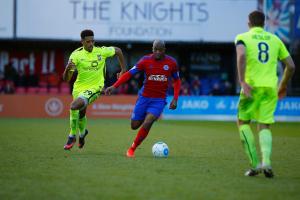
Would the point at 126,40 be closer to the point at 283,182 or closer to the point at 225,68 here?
the point at 225,68

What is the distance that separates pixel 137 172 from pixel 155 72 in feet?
9.85

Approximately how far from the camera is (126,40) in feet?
107

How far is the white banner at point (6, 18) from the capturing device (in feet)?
105

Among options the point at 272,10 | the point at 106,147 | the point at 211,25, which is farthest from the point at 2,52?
the point at 106,147

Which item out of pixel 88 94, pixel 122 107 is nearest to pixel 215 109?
pixel 122 107

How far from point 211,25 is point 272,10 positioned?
2.96 m

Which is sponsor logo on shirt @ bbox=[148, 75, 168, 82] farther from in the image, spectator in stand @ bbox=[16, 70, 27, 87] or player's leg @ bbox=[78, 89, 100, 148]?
spectator in stand @ bbox=[16, 70, 27, 87]

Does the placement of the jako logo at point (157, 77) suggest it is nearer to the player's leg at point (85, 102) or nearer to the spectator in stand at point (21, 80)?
the player's leg at point (85, 102)

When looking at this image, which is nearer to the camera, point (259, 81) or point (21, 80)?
point (259, 81)

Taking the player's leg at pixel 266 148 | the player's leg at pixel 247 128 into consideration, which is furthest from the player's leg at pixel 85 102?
the player's leg at pixel 266 148

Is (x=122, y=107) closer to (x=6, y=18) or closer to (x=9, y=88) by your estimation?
(x=9, y=88)

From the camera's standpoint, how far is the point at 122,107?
96.1 ft

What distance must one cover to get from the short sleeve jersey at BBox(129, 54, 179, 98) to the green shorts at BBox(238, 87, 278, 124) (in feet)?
10.4

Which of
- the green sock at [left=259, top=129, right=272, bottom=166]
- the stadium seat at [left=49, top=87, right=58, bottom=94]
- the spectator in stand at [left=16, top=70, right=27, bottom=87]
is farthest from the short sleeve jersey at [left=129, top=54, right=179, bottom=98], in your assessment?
the spectator in stand at [left=16, top=70, right=27, bottom=87]
